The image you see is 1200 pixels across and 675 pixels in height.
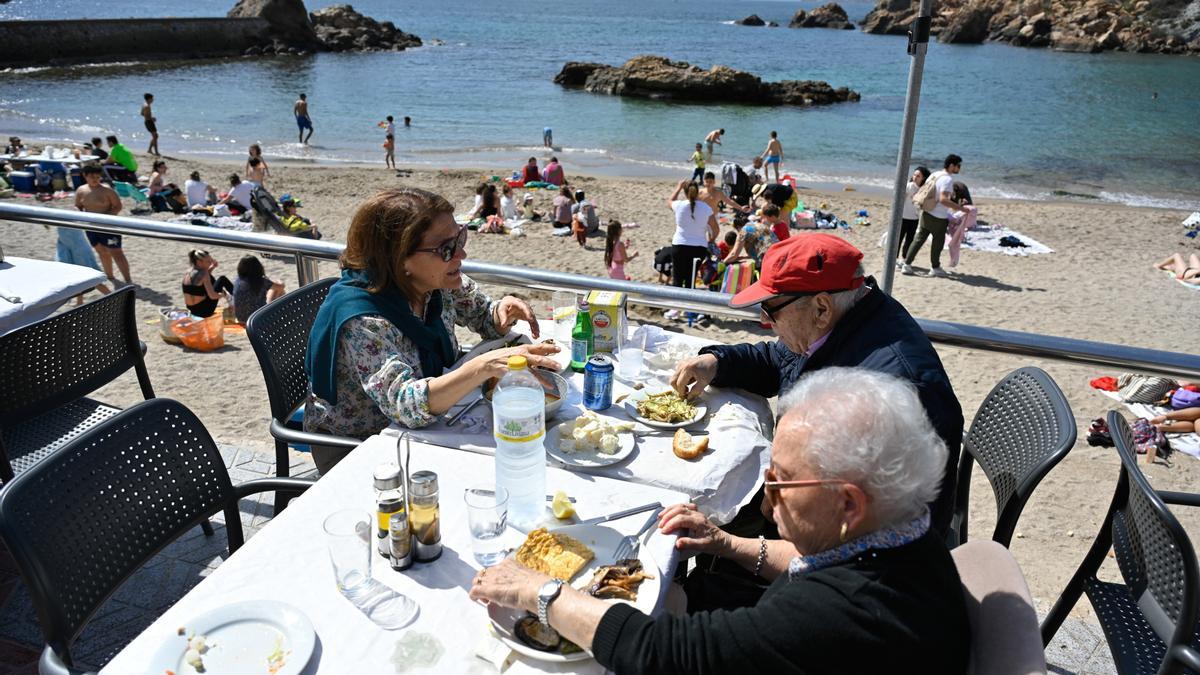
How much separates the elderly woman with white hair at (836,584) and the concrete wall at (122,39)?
59.6 meters

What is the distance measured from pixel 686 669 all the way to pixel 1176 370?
2.42 metres

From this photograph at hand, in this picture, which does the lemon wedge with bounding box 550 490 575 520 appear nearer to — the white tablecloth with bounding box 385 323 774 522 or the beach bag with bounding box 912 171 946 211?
the white tablecloth with bounding box 385 323 774 522

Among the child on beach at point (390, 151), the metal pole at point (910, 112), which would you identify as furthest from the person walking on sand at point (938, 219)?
the child on beach at point (390, 151)

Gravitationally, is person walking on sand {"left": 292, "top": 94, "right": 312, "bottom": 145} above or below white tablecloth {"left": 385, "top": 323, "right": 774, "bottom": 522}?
above

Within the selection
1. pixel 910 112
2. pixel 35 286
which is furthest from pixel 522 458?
pixel 35 286

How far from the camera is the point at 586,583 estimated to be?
180 cm

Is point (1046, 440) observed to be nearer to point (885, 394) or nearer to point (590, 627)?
point (885, 394)

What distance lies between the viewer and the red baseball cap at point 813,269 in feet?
8.06

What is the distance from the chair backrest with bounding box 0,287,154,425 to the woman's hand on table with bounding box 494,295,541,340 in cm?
178

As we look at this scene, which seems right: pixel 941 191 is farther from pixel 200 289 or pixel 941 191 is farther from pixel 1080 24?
pixel 1080 24

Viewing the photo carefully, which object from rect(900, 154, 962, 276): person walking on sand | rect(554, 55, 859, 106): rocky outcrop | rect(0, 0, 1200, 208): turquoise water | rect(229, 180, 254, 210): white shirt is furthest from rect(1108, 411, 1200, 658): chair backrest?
rect(554, 55, 859, 106): rocky outcrop

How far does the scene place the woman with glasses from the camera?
8.29 feet

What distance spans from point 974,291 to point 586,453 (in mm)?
11737

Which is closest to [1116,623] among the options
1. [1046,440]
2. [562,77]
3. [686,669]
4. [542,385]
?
[1046,440]
